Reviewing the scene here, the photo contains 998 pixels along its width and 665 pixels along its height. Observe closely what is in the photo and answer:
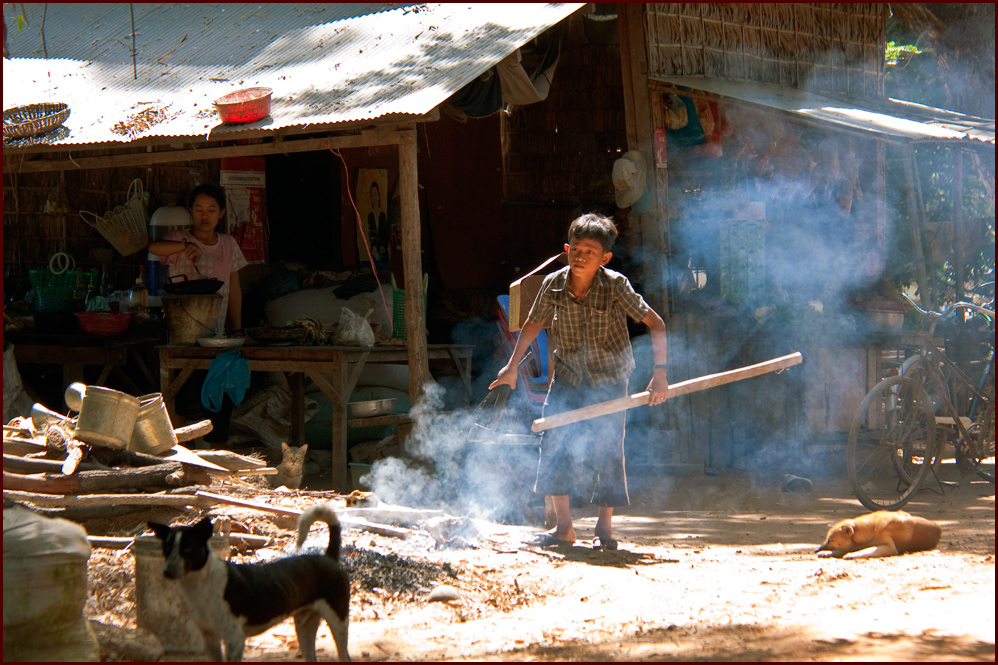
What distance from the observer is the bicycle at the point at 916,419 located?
21.6 feet

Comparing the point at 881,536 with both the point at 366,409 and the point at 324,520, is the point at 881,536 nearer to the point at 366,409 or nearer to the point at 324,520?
the point at 324,520

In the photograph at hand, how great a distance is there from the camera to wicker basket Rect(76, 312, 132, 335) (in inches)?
304

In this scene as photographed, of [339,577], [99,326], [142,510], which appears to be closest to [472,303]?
[99,326]

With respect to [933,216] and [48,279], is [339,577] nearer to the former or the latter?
[48,279]

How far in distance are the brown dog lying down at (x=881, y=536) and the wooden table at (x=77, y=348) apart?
6.29 metres

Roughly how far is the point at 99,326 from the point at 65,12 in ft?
15.0

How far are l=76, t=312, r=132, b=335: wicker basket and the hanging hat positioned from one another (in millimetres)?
4782

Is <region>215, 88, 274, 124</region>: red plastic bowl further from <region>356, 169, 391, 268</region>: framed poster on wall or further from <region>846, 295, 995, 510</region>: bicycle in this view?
<region>846, 295, 995, 510</region>: bicycle

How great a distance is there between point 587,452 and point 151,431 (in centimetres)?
287

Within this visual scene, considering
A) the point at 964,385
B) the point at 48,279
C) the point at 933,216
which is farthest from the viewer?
the point at 933,216

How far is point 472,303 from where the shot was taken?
433 inches

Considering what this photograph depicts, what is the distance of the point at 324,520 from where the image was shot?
3.17m

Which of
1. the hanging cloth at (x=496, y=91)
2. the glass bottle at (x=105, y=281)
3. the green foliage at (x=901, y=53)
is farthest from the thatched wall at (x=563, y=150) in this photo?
the green foliage at (x=901, y=53)

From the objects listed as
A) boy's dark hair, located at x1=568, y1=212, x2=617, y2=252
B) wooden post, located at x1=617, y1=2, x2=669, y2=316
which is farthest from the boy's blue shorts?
wooden post, located at x1=617, y1=2, x2=669, y2=316
